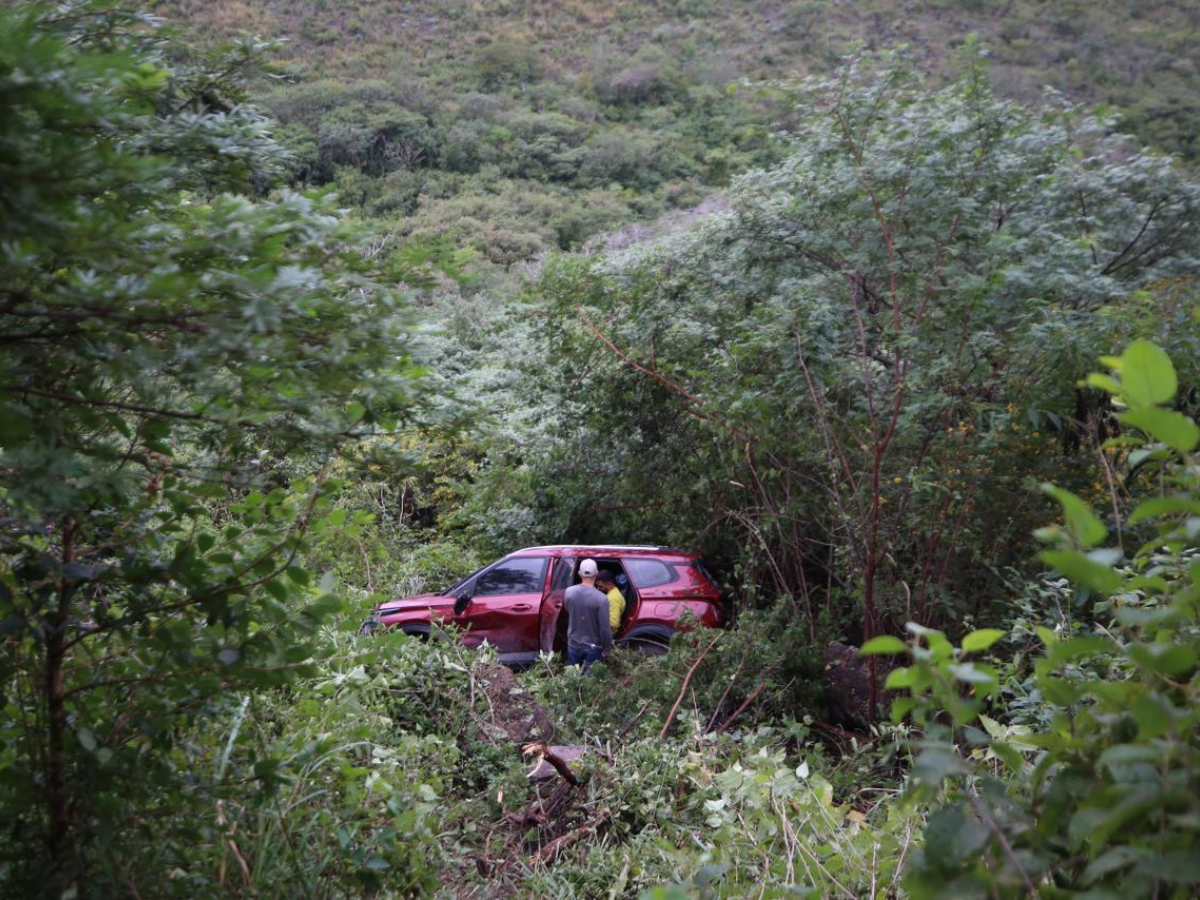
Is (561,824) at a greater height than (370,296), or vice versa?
(370,296)

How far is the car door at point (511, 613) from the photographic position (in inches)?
383

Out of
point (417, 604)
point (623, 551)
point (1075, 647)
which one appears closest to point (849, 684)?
point (623, 551)

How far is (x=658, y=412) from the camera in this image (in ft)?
34.2

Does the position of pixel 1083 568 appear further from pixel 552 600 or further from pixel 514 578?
pixel 514 578

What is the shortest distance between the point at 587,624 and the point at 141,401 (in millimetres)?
6296

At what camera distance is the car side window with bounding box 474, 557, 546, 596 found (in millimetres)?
9852

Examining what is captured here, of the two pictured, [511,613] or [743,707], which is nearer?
[743,707]

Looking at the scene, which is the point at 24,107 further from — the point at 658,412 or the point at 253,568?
the point at 658,412

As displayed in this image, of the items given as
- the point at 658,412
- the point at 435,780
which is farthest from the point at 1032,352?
the point at 435,780

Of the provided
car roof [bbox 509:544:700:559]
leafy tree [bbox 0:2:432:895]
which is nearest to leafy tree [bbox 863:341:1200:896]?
leafy tree [bbox 0:2:432:895]

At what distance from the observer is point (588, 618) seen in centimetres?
860

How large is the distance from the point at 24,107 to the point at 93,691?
6.69 ft

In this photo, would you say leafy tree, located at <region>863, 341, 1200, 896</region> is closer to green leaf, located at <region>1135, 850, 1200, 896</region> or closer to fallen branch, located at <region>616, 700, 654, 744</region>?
green leaf, located at <region>1135, 850, 1200, 896</region>

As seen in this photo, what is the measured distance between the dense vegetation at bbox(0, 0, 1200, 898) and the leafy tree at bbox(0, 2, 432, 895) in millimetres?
18
